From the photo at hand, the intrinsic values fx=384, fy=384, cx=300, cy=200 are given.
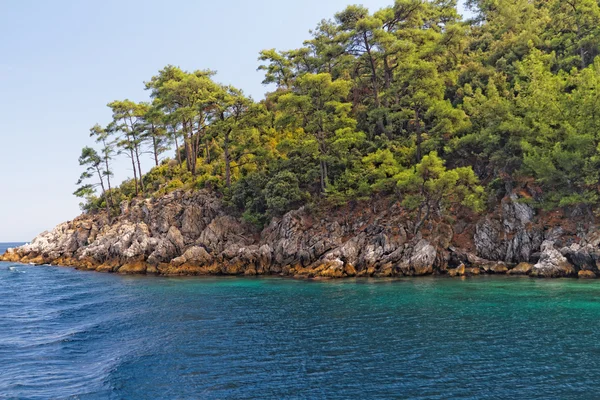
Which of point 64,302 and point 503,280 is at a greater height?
point 64,302

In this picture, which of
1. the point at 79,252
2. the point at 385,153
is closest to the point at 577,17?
the point at 385,153

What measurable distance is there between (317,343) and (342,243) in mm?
27753

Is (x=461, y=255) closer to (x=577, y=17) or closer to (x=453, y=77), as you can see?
(x=453, y=77)

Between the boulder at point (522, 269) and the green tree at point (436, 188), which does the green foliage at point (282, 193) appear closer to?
the green tree at point (436, 188)

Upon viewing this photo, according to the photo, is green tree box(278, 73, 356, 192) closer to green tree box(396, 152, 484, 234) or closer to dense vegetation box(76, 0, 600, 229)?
dense vegetation box(76, 0, 600, 229)

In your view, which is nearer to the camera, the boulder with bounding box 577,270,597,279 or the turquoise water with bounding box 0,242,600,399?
the turquoise water with bounding box 0,242,600,399

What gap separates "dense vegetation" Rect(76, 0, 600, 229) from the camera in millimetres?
41906

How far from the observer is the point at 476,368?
1670 cm

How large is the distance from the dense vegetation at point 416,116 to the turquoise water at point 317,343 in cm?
1335

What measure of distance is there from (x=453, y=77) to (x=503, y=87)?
25.6 ft

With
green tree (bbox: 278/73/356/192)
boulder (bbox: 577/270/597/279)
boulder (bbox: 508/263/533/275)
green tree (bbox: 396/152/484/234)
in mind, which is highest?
green tree (bbox: 278/73/356/192)

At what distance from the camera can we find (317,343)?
69.4 ft

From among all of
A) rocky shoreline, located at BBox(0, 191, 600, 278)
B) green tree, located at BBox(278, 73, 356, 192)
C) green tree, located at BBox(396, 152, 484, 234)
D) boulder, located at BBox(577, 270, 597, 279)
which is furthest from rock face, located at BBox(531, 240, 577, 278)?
green tree, located at BBox(278, 73, 356, 192)

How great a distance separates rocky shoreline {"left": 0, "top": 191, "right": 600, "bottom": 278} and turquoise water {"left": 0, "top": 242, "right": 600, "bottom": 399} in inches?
202
